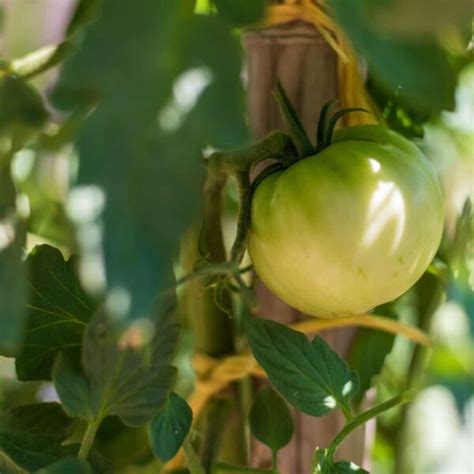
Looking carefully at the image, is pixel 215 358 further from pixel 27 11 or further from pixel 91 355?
pixel 27 11

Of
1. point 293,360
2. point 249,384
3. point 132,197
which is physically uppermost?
point 132,197

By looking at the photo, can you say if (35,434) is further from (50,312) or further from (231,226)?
(231,226)

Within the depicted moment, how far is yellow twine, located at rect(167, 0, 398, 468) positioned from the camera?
0.48 m

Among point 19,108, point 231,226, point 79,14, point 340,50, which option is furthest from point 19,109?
point 231,226

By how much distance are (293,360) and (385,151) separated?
4.7 inches

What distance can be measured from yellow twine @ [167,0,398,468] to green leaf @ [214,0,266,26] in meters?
0.18

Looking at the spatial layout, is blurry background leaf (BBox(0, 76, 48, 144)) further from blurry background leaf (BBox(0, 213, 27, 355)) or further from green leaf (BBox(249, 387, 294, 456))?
green leaf (BBox(249, 387, 294, 456))

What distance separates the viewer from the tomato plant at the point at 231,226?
0.77ft

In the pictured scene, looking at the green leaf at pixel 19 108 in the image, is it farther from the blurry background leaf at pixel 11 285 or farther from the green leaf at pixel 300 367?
the green leaf at pixel 300 367

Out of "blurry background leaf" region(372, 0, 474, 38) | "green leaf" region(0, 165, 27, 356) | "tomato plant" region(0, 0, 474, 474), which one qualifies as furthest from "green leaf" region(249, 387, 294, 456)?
"blurry background leaf" region(372, 0, 474, 38)

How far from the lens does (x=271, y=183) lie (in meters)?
0.44

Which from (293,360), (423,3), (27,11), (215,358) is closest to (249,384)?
(215,358)

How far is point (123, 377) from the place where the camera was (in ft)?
1.36

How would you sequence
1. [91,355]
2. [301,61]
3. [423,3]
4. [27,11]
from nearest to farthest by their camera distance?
1. [423,3]
2. [91,355]
3. [301,61]
4. [27,11]
